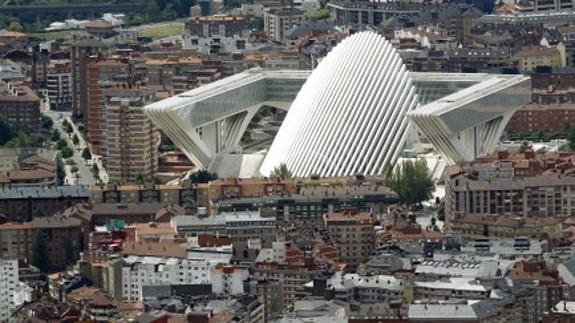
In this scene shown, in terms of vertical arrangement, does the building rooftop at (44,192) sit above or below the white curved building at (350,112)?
below

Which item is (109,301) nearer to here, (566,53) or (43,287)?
(43,287)

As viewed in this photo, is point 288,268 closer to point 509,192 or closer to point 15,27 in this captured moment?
point 509,192

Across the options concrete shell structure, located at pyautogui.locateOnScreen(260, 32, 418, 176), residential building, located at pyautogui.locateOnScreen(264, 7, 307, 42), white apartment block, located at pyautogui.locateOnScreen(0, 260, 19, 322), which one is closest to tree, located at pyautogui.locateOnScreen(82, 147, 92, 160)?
concrete shell structure, located at pyautogui.locateOnScreen(260, 32, 418, 176)

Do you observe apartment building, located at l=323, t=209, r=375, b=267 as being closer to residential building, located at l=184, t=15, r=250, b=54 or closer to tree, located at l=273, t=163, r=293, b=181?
tree, located at l=273, t=163, r=293, b=181

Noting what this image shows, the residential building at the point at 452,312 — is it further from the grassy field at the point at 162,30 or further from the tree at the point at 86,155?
the grassy field at the point at 162,30

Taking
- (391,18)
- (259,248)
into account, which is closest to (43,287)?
(259,248)

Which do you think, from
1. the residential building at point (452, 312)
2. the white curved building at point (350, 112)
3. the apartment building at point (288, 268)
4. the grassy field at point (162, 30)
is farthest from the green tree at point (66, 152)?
the residential building at point (452, 312)
